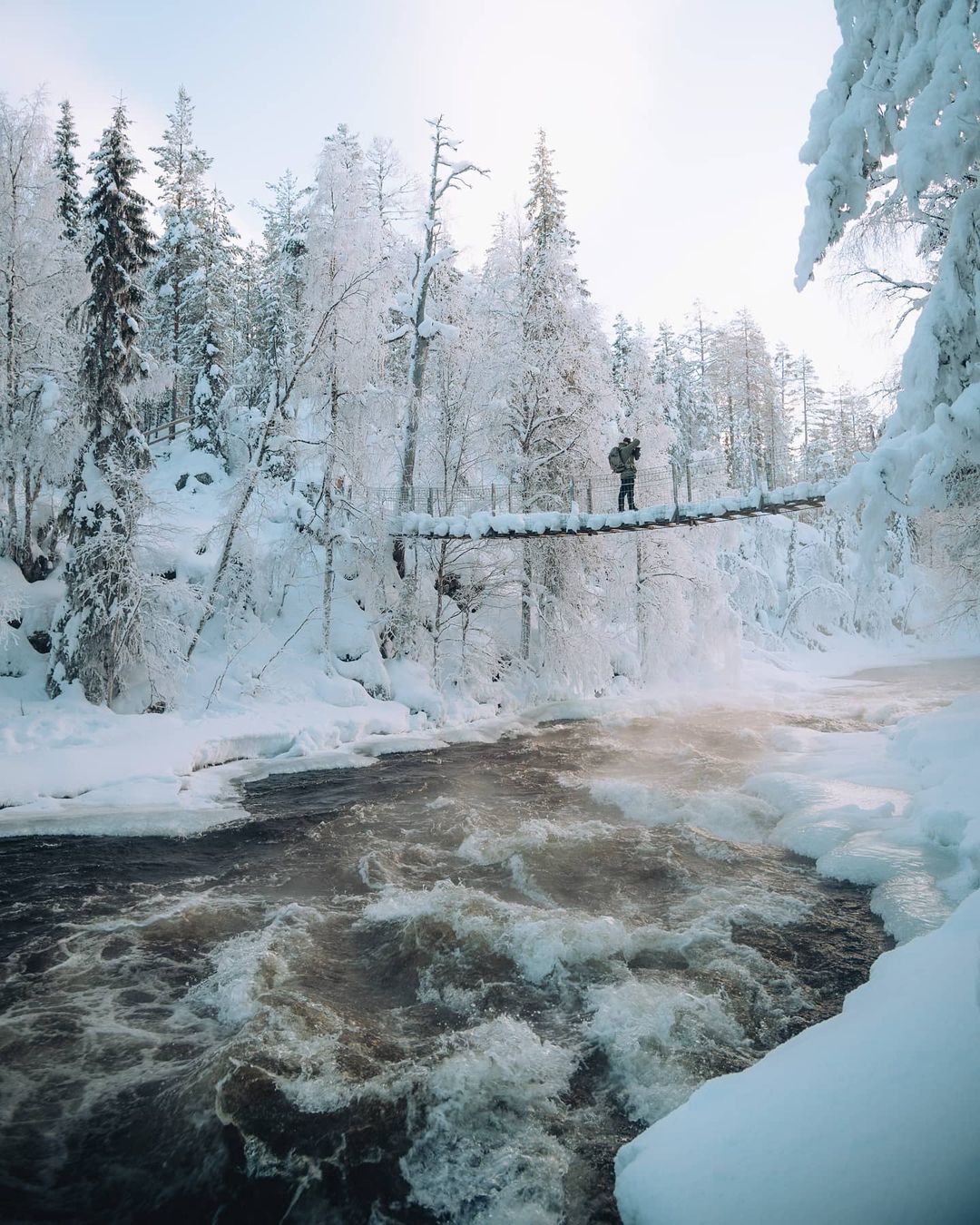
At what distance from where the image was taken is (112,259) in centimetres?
1306

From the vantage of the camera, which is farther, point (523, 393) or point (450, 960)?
point (523, 393)

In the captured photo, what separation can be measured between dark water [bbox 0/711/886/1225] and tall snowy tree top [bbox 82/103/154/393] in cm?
962

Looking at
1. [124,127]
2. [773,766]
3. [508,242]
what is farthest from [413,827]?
[508,242]

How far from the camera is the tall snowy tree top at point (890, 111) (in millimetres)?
5020

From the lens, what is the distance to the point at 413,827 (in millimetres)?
8680

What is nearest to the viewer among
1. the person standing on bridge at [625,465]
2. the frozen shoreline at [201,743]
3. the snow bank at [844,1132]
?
the snow bank at [844,1132]

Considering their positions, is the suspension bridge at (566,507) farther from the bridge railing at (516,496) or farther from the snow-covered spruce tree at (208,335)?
the snow-covered spruce tree at (208,335)

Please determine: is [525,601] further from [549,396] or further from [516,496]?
[549,396]

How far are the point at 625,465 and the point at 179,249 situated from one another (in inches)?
1086

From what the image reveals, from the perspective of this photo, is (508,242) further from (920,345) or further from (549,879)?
(549,879)

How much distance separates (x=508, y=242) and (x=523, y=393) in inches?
208

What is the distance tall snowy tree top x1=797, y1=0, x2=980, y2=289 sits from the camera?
5020 millimetres

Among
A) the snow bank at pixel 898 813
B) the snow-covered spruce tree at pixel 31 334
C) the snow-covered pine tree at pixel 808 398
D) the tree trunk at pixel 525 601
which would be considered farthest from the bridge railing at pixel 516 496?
the snow-covered pine tree at pixel 808 398

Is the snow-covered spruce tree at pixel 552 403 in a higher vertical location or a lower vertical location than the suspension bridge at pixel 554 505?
higher
